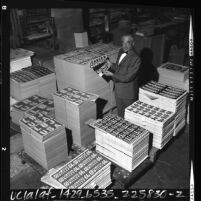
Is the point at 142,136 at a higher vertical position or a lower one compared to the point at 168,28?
lower

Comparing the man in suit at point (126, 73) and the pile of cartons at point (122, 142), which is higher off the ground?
the man in suit at point (126, 73)

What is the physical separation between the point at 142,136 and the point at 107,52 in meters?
2.39

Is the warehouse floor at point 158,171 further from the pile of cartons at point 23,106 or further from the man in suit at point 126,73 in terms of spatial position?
the man in suit at point 126,73

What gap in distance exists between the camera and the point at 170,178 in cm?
477

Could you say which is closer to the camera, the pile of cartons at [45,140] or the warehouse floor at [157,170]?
the pile of cartons at [45,140]

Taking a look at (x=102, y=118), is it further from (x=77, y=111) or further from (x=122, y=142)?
(x=122, y=142)

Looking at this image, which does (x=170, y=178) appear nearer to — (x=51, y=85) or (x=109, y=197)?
(x=109, y=197)

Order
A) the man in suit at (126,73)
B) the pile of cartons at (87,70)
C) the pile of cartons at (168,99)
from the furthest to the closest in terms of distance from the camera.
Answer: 1. the pile of cartons at (87,70)
2. the pile of cartons at (168,99)
3. the man in suit at (126,73)

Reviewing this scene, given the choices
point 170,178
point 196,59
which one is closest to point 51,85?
point 170,178

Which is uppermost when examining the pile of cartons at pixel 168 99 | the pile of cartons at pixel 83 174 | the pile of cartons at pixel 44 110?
the pile of cartons at pixel 168 99

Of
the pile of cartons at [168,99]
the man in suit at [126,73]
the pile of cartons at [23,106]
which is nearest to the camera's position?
the man in suit at [126,73]

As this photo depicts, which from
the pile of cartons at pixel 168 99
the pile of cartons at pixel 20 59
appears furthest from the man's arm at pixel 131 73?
the pile of cartons at pixel 20 59

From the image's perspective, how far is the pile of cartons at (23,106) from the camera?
5.73m

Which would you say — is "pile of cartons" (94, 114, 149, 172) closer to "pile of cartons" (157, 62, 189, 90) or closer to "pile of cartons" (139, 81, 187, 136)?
"pile of cartons" (139, 81, 187, 136)
